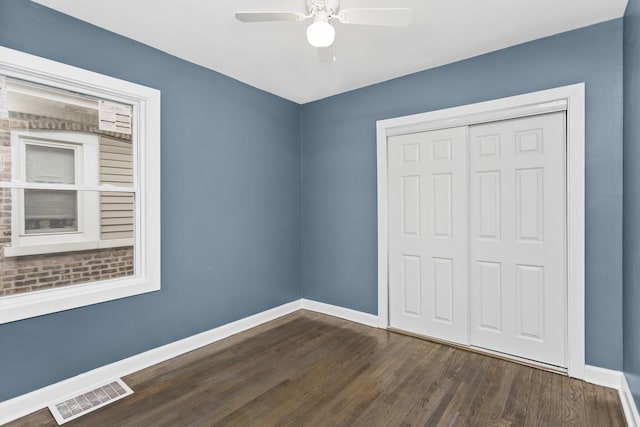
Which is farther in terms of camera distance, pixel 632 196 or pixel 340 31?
pixel 340 31

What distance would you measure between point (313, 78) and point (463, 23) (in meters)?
1.50

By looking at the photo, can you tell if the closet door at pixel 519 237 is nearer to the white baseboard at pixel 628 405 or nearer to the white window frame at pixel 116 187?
the white baseboard at pixel 628 405

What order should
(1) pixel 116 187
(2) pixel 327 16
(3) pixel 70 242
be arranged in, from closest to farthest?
(2) pixel 327 16
(3) pixel 70 242
(1) pixel 116 187

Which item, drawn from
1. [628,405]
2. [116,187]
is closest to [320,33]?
[116,187]

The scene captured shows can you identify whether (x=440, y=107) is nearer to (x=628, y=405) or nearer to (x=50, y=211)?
(x=628, y=405)

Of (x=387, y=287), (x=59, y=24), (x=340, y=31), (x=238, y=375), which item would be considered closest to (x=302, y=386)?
(x=238, y=375)

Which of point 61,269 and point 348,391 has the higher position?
point 61,269

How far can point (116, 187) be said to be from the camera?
2.58 meters

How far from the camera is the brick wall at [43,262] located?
83.2 inches

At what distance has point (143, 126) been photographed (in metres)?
2.70

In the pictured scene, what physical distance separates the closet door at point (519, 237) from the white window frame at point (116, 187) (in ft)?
9.13

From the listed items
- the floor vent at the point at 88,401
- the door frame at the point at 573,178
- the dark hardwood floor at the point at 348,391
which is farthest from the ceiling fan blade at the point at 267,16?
the floor vent at the point at 88,401

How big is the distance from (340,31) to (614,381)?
3.25 m

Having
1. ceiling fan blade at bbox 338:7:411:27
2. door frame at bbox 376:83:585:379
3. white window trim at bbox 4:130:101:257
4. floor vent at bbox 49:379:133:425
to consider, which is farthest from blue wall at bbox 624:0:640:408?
white window trim at bbox 4:130:101:257
